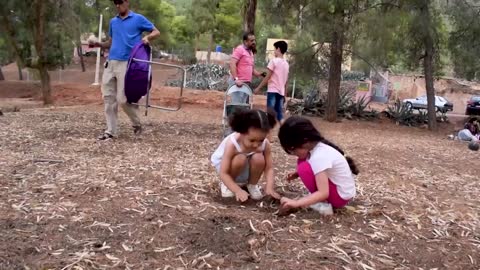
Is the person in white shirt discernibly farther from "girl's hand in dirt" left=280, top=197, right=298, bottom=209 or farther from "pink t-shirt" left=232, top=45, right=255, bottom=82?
"pink t-shirt" left=232, top=45, right=255, bottom=82

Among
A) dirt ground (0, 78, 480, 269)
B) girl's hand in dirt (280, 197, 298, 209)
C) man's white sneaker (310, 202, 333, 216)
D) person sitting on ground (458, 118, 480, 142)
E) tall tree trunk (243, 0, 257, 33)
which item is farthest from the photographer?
tall tree trunk (243, 0, 257, 33)

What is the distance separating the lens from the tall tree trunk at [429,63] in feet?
36.5

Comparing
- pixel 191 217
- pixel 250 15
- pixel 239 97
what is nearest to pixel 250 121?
pixel 191 217

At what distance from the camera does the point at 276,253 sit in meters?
2.87

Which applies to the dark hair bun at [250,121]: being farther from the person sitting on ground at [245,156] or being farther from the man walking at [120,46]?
the man walking at [120,46]

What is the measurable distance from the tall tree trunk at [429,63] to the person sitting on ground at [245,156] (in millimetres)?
8362

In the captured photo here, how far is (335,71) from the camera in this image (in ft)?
37.9

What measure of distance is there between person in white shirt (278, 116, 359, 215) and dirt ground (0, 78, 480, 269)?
4.4 inches

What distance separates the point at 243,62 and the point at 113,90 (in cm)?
172

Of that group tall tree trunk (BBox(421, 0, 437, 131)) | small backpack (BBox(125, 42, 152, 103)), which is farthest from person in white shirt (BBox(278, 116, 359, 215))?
tall tree trunk (BBox(421, 0, 437, 131))

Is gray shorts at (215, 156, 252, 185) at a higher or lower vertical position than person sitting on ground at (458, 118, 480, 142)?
higher

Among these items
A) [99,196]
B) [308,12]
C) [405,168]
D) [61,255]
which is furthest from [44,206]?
[308,12]

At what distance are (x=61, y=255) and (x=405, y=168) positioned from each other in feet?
13.7

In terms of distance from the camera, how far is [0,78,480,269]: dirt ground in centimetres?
278
